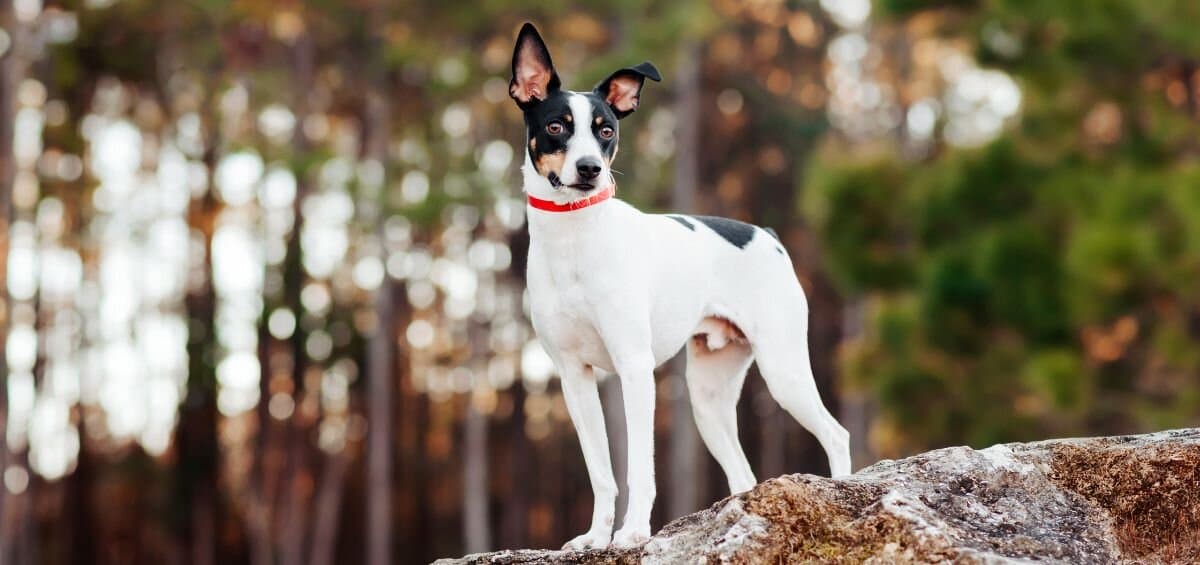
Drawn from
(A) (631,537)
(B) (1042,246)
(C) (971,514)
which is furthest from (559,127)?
(B) (1042,246)

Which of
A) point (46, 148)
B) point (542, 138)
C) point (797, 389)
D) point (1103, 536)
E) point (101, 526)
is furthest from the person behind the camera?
point (101, 526)

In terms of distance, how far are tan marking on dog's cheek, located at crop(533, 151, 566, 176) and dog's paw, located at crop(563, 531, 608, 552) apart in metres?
1.21

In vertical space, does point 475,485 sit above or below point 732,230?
below

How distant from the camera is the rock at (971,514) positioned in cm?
392

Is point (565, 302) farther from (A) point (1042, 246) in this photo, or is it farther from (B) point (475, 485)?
(B) point (475, 485)

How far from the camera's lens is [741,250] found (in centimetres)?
529

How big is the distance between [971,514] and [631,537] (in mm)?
1064

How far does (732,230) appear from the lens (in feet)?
17.7

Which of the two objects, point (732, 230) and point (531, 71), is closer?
point (531, 71)

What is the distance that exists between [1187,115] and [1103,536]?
1194cm

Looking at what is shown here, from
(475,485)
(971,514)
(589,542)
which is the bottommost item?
(475,485)

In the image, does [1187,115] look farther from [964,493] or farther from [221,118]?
[221,118]

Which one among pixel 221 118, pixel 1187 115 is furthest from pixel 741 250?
pixel 221 118

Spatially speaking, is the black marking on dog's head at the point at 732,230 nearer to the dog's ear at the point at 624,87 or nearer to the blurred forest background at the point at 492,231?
the dog's ear at the point at 624,87
